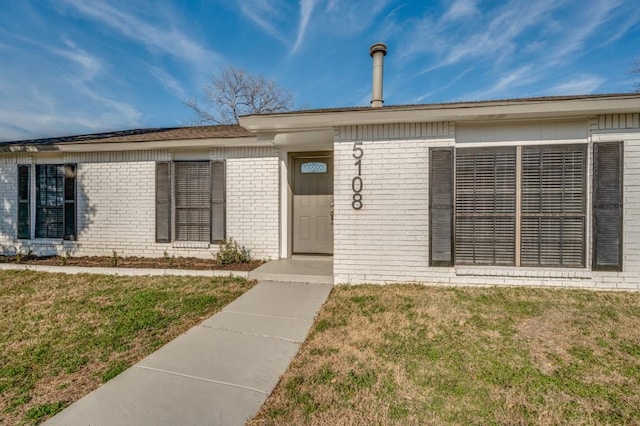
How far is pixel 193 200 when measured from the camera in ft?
20.6

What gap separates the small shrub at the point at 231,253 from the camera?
5848 millimetres

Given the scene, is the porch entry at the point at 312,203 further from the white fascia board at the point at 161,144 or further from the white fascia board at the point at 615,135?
the white fascia board at the point at 615,135

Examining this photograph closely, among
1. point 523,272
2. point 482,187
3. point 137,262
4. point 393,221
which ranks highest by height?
point 482,187

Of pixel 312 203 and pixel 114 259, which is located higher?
pixel 312 203

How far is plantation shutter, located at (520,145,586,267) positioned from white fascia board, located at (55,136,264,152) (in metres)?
4.49

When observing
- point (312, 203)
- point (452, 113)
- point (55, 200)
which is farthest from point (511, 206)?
point (55, 200)

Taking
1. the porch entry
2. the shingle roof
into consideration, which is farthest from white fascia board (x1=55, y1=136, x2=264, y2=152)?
the porch entry

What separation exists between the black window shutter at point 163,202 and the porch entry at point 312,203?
2619 millimetres

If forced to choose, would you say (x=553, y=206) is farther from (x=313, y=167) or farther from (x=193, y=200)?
(x=193, y=200)

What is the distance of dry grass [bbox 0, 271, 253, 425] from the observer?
226cm

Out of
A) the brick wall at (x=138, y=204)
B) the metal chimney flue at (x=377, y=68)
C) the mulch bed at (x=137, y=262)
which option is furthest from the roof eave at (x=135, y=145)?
the metal chimney flue at (x=377, y=68)

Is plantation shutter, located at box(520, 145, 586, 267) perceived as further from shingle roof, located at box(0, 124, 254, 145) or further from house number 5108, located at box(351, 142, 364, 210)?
shingle roof, located at box(0, 124, 254, 145)

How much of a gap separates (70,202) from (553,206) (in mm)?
9125

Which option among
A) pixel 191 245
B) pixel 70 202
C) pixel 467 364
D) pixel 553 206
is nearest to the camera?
pixel 467 364
